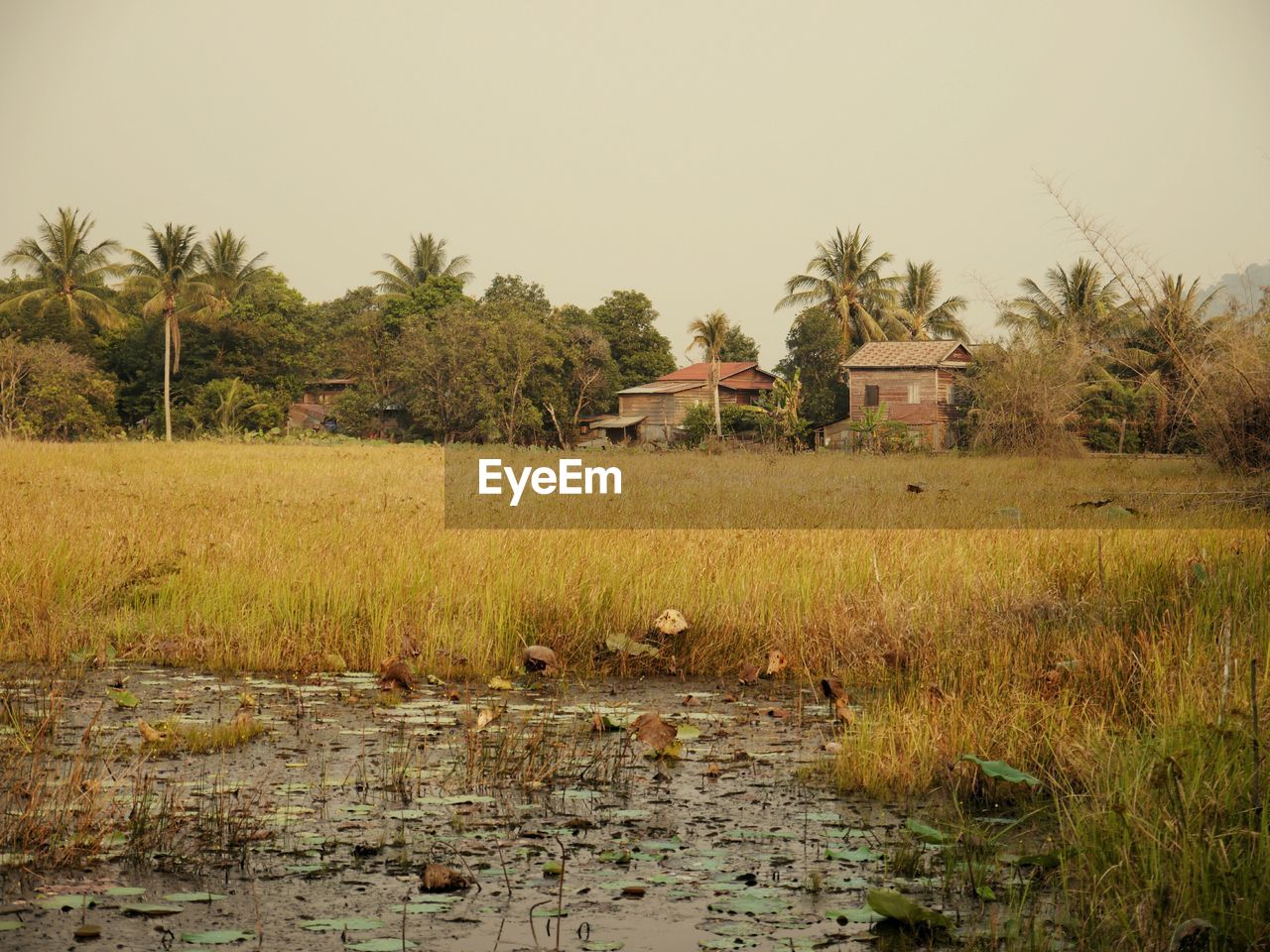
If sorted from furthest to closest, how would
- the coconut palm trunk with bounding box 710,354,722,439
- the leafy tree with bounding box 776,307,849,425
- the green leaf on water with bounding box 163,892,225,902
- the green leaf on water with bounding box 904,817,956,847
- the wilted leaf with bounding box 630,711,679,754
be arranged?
the leafy tree with bounding box 776,307,849,425
the coconut palm trunk with bounding box 710,354,722,439
the wilted leaf with bounding box 630,711,679,754
the green leaf on water with bounding box 904,817,956,847
the green leaf on water with bounding box 163,892,225,902

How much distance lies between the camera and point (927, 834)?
14.8ft

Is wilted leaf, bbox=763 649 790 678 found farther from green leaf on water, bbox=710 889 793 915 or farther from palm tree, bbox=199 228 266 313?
palm tree, bbox=199 228 266 313

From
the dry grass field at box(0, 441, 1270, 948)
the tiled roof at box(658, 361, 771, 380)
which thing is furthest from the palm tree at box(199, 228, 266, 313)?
the dry grass field at box(0, 441, 1270, 948)

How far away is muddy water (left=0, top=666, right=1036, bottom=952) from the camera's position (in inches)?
147

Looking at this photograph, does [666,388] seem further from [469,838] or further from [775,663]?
[469,838]

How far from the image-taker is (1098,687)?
6.53 metres

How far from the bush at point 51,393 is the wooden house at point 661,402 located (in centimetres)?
2468

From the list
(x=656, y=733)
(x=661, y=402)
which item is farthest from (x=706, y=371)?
(x=656, y=733)

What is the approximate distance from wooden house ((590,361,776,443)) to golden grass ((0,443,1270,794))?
169 feet

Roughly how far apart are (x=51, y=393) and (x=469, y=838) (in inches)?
1984

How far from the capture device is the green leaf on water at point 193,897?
3908mm

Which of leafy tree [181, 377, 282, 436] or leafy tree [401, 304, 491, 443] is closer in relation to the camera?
leafy tree [401, 304, 491, 443]

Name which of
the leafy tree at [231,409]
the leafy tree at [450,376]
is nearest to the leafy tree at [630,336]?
the leafy tree at [450,376]

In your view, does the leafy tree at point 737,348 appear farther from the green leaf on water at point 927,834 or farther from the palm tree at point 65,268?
the green leaf on water at point 927,834
